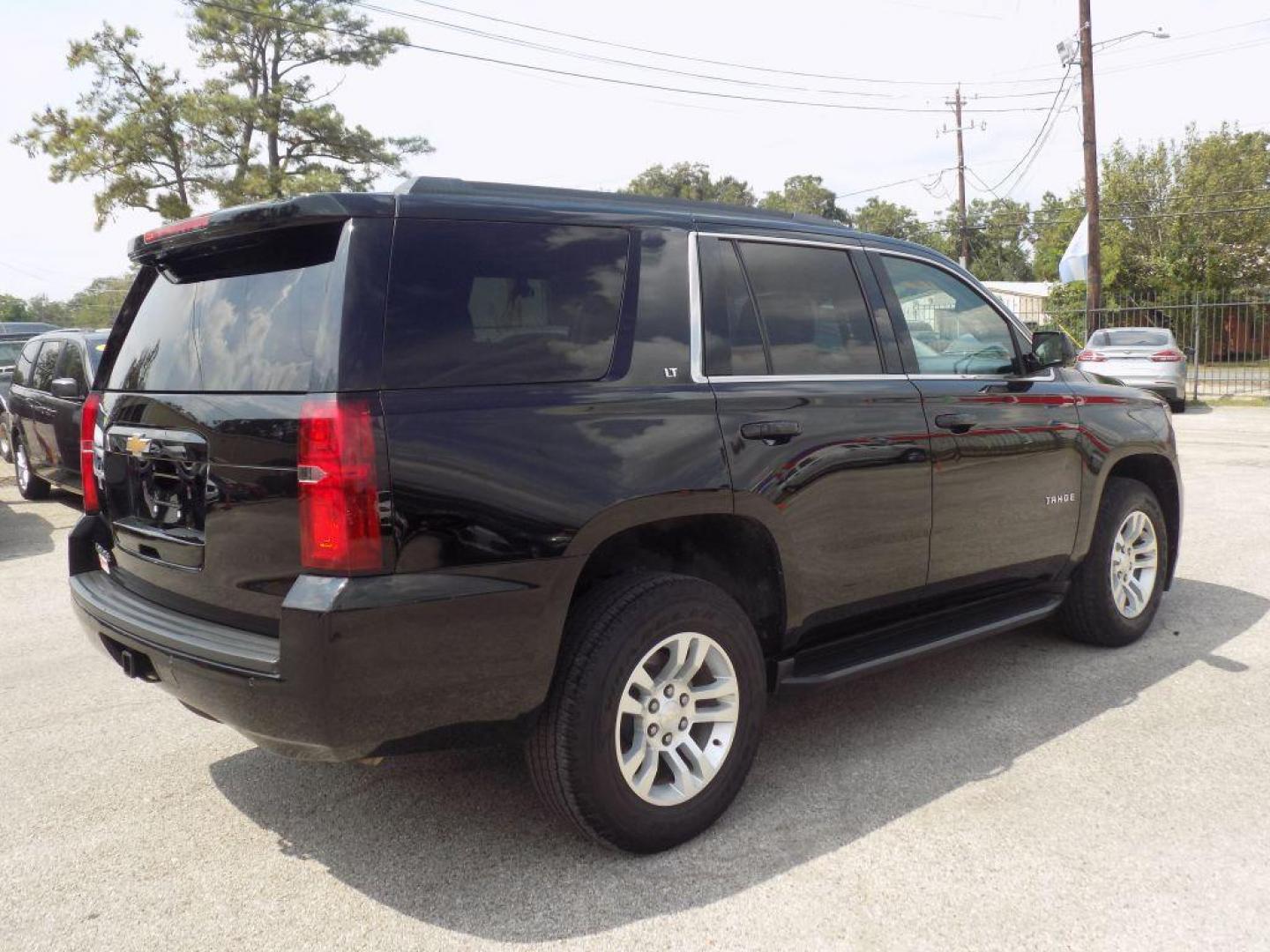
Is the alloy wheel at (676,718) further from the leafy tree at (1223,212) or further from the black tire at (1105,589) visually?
the leafy tree at (1223,212)

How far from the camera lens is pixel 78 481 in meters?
8.88

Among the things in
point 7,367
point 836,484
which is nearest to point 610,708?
point 836,484

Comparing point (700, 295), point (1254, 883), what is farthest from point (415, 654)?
point (1254, 883)

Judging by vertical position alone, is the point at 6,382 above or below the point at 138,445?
above

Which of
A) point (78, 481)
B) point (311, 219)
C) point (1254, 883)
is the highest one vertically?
point (311, 219)

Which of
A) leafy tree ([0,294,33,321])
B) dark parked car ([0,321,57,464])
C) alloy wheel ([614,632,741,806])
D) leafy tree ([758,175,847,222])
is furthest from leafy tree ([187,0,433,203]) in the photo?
leafy tree ([0,294,33,321])

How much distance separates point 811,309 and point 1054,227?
6432 cm

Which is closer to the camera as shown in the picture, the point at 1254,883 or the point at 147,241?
the point at 1254,883

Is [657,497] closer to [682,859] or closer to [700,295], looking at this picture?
A: [700,295]

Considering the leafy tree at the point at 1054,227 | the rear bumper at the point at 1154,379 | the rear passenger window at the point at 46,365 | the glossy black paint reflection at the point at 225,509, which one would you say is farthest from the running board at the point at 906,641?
the leafy tree at the point at 1054,227

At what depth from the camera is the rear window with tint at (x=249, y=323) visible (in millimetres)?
2738

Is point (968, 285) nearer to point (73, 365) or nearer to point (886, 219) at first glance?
point (73, 365)

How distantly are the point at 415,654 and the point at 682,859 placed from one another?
1081mm

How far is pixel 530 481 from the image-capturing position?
110 inches
